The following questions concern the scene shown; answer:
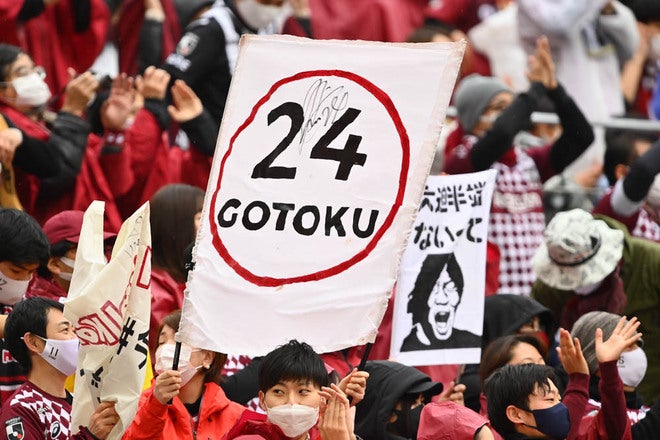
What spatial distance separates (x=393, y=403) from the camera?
721 centimetres

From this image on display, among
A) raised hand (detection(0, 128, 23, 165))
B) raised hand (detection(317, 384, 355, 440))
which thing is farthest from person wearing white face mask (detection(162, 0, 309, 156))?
raised hand (detection(317, 384, 355, 440))

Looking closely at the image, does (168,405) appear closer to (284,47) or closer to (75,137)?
(284,47)

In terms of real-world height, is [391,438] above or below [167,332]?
below

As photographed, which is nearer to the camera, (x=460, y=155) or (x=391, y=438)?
(x=391, y=438)

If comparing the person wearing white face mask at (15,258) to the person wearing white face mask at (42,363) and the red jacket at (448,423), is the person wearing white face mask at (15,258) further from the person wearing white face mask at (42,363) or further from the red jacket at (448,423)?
the red jacket at (448,423)

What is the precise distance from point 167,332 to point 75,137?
2363 mm

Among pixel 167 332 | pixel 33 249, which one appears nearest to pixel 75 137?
pixel 33 249

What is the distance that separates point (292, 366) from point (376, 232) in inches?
22.8

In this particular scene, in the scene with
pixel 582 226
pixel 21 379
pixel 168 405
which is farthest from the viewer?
pixel 582 226

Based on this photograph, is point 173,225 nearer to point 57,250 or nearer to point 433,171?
point 57,250

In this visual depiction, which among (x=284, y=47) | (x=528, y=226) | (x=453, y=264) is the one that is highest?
(x=284, y=47)

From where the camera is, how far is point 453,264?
310 inches

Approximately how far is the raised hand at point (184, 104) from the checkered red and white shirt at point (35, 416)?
3044 mm
